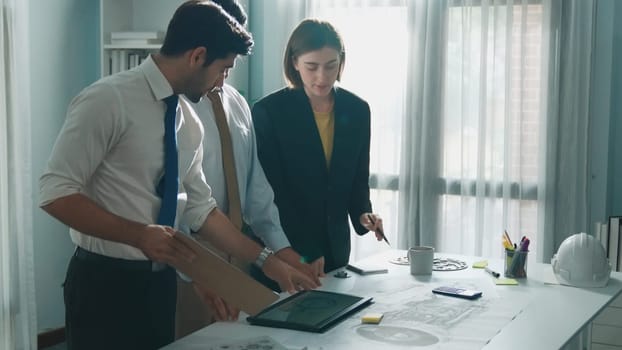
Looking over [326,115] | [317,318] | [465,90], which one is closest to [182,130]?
[317,318]

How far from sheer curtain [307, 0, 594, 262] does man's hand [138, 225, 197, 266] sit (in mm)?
2609

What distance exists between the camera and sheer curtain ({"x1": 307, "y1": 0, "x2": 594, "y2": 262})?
151 inches

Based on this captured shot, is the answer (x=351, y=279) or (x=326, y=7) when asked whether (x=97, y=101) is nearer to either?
(x=351, y=279)

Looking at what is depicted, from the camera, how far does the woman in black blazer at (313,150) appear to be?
9.12ft

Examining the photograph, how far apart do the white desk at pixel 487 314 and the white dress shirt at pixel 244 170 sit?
10.3 inches

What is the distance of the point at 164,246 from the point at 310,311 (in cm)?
47

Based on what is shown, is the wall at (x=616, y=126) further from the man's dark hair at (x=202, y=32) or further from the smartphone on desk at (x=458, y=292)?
the man's dark hair at (x=202, y=32)

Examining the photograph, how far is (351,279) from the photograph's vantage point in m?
2.47

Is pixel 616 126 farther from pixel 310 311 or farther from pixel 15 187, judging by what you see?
pixel 15 187

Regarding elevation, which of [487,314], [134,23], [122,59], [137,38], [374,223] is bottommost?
[487,314]

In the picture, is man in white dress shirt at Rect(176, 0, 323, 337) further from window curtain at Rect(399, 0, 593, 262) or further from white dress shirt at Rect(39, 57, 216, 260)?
window curtain at Rect(399, 0, 593, 262)

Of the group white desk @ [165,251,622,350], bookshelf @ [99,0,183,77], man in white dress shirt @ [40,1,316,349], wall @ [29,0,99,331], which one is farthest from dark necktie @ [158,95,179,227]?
wall @ [29,0,99,331]

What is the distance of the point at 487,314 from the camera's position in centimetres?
207

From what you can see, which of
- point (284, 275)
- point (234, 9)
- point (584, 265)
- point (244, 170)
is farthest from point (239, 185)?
point (584, 265)
